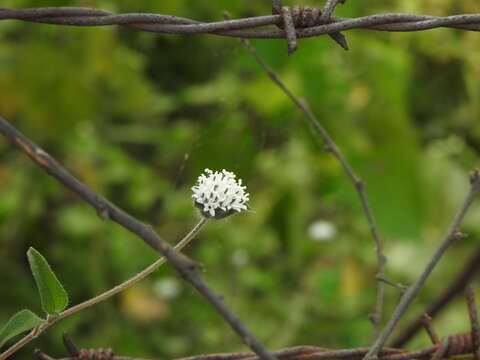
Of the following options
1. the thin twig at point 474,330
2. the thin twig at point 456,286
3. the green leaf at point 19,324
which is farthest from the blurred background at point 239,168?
the green leaf at point 19,324

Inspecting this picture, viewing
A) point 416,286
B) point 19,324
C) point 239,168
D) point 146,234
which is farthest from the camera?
point 239,168

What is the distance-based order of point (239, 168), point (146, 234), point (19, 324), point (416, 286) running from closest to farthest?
1. point (146, 234)
2. point (19, 324)
3. point (416, 286)
4. point (239, 168)

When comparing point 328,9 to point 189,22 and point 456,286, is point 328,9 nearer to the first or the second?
point 189,22

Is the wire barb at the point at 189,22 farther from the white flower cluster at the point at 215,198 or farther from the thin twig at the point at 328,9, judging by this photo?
the white flower cluster at the point at 215,198

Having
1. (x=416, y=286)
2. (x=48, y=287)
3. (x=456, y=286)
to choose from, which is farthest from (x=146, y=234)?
(x=456, y=286)

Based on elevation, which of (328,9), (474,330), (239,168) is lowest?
(474,330)

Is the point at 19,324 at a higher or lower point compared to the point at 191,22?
lower

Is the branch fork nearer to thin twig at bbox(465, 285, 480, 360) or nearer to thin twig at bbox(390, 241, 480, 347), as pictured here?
thin twig at bbox(465, 285, 480, 360)
